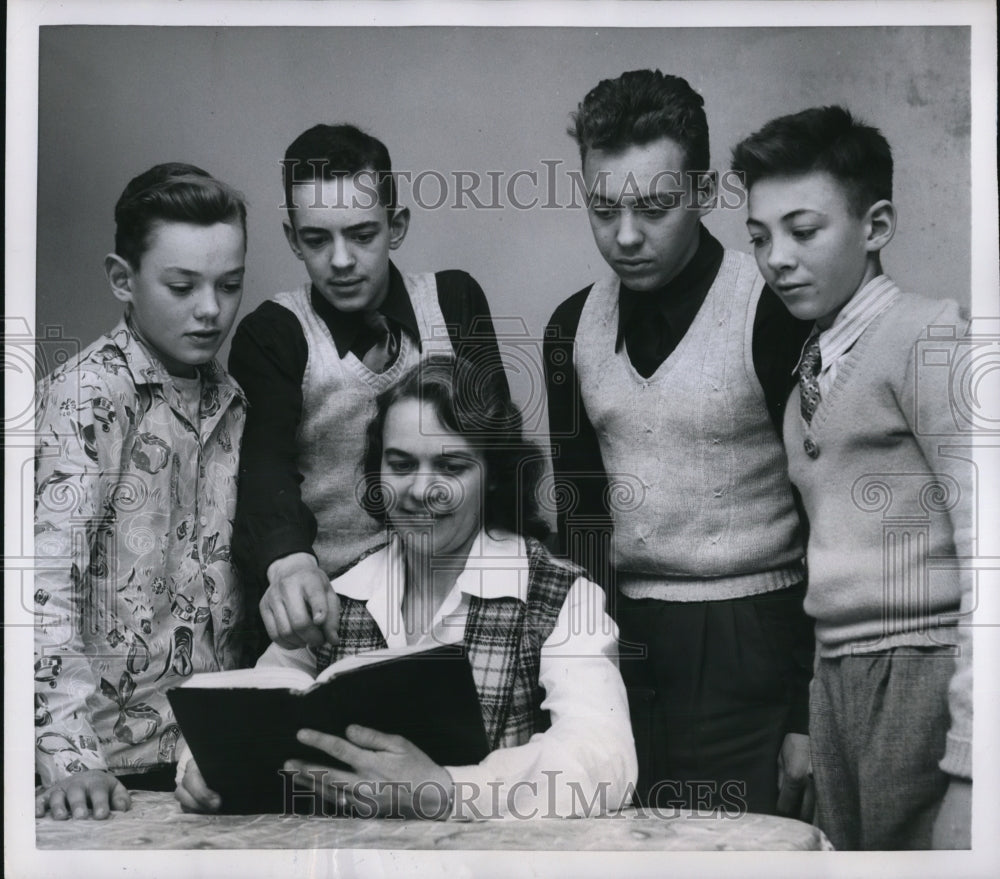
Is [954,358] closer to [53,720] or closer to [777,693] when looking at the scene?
[777,693]

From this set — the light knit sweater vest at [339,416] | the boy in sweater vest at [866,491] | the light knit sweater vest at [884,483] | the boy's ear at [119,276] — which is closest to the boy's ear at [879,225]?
the boy in sweater vest at [866,491]

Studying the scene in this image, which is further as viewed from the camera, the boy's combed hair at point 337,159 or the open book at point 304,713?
the boy's combed hair at point 337,159

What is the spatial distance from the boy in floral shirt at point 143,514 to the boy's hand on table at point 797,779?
1.23m

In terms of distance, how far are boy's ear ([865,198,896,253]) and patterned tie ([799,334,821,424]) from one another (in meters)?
0.24

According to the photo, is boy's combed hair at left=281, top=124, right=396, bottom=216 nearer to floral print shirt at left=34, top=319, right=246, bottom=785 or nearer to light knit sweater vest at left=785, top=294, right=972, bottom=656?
floral print shirt at left=34, top=319, right=246, bottom=785

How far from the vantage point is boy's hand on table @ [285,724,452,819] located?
2.29 m

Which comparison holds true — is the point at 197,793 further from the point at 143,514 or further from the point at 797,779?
the point at 797,779

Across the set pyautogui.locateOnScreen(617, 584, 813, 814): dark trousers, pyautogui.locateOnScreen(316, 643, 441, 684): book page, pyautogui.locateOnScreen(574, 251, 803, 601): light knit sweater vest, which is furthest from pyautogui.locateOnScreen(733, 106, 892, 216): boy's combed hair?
pyautogui.locateOnScreen(316, 643, 441, 684): book page

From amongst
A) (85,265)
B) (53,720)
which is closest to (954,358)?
(85,265)

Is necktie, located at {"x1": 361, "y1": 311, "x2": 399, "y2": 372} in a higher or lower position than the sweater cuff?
higher

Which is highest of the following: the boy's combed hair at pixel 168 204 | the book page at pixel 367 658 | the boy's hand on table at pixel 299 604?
the boy's combed hair at pixel 168 204

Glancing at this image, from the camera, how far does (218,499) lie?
7.74ft

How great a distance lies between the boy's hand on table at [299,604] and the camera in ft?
7.64

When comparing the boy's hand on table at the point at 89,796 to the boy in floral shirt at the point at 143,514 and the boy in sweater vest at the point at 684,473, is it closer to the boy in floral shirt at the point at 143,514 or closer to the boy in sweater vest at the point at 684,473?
the boy in floral shirt at the point at 143,514
